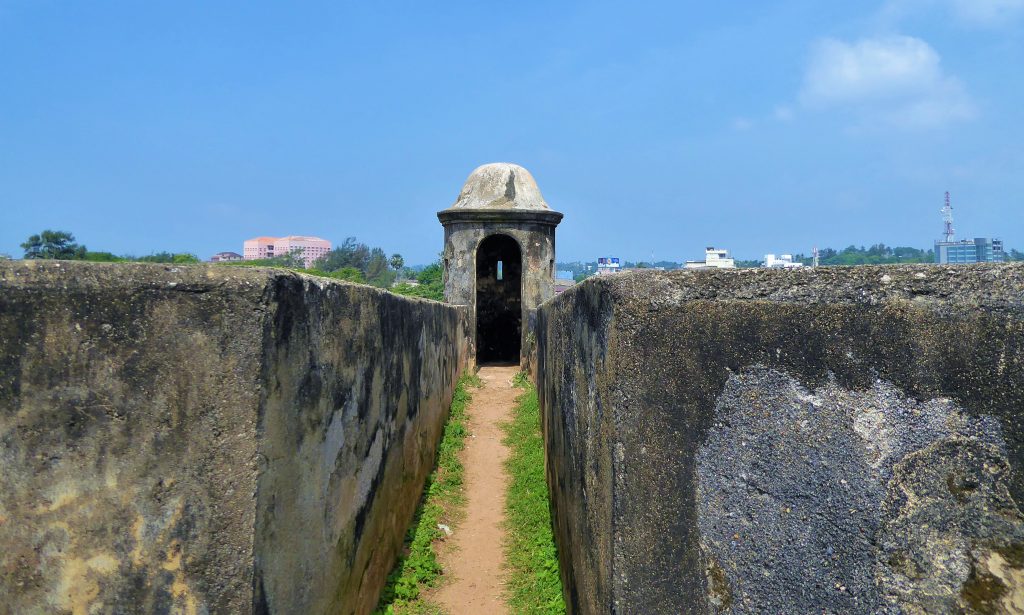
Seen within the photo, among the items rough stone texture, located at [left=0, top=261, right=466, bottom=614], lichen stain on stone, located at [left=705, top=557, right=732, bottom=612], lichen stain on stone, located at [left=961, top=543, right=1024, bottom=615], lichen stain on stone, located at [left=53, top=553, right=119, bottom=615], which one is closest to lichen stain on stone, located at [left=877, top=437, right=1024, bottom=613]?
lichen stain on stone, located at [left=961, top=543, right=1024, bottom=615]

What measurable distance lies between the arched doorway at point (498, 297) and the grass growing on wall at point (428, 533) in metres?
7.60

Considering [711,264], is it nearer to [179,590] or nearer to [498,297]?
[179,590]

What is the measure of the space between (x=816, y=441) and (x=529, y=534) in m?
2.77

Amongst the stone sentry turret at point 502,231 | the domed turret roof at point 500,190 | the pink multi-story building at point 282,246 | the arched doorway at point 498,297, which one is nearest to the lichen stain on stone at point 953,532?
the stone sentry turret at point 502,231

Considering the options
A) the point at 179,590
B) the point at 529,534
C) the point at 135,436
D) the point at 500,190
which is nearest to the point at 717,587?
the point at 179,590

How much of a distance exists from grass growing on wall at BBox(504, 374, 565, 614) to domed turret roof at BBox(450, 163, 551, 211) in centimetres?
529

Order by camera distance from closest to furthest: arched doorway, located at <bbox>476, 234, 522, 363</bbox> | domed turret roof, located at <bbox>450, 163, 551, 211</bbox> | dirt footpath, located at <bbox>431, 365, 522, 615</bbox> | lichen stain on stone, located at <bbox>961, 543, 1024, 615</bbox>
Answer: lichen stain on stone, located at <bbox>961, 543, 1024, 615</bbox> → dirt footpath, located at <bbox>431, 365, 522, 615</bbox> → domed turret roof, located at <bbox>450, 163, 551, 211</bbox> → arched doorway, located at <bbox>476, 234, 522, 363</bbox>

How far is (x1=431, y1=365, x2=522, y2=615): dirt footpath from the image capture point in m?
3.28

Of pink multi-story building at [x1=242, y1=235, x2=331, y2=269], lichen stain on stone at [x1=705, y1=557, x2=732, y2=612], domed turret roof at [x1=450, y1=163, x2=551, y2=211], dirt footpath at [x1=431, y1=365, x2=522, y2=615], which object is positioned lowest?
dirt footpath at [x1=431, y1=365, x2=522, y2=615]

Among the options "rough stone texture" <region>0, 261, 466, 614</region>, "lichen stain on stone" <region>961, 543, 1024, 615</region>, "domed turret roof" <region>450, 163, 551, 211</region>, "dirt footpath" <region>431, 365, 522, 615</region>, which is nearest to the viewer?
"lichen stain on stone" <region>961, 543, 1024, 615</region>

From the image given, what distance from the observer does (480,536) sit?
4090 mm

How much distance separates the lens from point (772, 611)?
146cm

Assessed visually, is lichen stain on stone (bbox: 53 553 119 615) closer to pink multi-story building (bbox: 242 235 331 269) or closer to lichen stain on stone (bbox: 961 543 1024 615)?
lichen stain on stone (bbox: 961 543 1024 615)

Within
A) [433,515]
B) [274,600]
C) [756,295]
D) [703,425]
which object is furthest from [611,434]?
[433,515]
